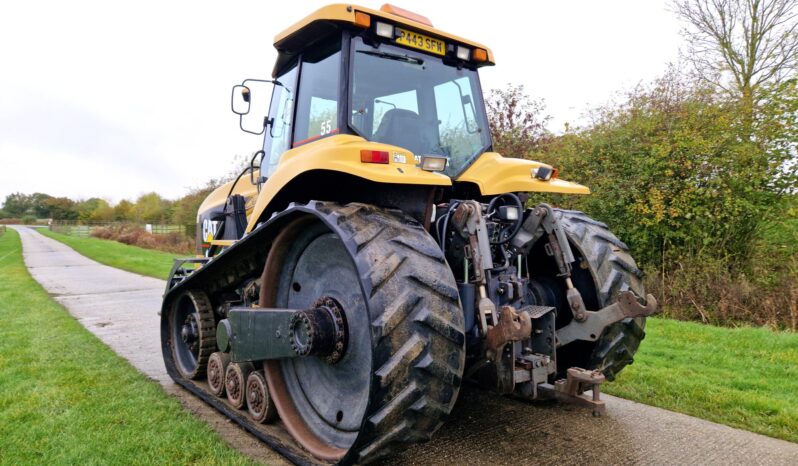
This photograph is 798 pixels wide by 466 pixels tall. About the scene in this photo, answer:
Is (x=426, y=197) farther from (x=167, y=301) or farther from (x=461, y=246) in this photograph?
(x=167, y=301)

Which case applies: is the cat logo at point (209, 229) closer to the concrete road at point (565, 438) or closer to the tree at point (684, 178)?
the concrete road at point (565, 438)

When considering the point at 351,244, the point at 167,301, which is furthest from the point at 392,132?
the point at 167,301

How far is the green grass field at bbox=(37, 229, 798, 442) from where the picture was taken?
14.1ft

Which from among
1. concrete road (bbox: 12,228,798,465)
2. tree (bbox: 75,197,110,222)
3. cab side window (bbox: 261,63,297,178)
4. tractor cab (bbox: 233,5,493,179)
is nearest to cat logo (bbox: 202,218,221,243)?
cab side window (bbox: 261,63,297,178)

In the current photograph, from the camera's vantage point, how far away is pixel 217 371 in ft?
15.4

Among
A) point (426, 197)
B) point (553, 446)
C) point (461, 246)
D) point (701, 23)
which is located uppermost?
point (701, 23)

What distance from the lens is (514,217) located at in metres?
3.67

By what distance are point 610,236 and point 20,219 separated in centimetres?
14150

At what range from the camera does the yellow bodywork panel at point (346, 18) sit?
3.60 metres

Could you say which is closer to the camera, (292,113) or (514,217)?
(514,217)

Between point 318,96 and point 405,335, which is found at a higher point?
point 318,96

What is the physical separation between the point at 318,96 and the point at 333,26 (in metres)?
0.52

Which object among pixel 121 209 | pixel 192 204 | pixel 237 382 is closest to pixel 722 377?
pixel 237 382

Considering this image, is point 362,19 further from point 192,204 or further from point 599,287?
point 192,204
